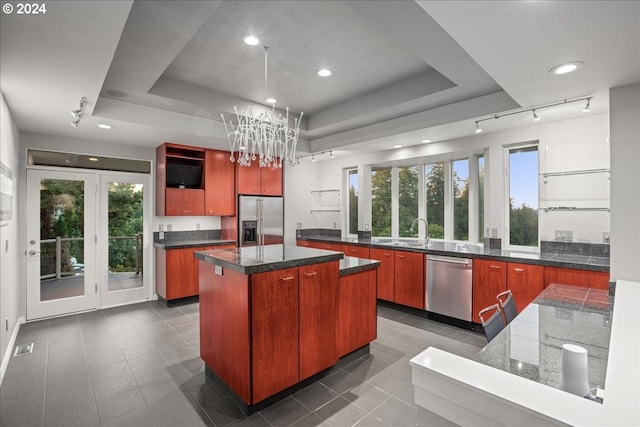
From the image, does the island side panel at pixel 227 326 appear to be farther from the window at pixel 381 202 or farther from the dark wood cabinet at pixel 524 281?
the window at pixel 381 202

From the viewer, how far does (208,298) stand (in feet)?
8.59

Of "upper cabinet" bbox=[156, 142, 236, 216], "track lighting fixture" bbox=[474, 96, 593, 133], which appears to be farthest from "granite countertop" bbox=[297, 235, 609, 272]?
"upper cabinet" bbox=[156, 142, 236, 216]

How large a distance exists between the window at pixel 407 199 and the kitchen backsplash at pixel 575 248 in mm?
1989

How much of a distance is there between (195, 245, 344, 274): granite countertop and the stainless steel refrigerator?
105 inches

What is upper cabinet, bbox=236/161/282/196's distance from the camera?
215 inches

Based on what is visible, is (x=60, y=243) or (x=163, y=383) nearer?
(x=163, y=383)

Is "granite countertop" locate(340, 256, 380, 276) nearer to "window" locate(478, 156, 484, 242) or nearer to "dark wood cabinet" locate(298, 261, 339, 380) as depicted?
"dark wood cabinet" locate(298, 261, 339, 380)

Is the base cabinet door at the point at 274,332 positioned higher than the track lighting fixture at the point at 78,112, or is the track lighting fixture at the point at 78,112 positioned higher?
the track lighting fixture at the point at 78,112

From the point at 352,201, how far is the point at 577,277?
3.85 metres

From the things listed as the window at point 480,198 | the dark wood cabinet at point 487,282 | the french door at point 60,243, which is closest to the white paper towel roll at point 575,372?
the dark wood cabinet at point 487,282

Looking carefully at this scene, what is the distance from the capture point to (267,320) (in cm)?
219

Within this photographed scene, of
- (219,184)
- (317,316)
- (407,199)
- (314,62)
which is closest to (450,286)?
(407,199)

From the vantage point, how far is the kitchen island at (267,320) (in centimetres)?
215

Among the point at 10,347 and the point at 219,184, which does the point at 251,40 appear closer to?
the point at 219,184
